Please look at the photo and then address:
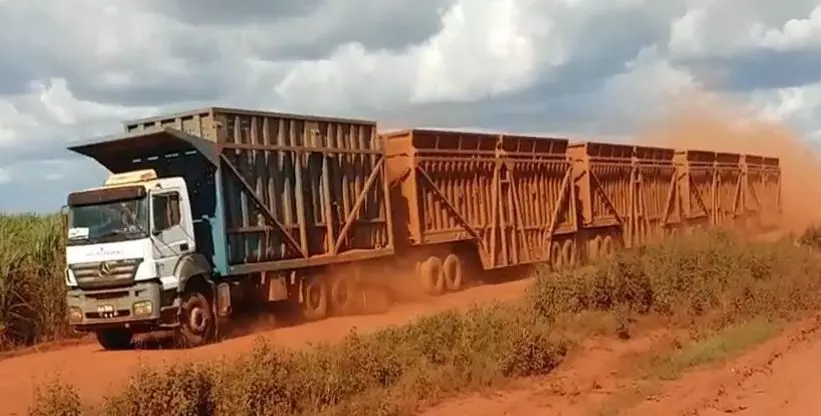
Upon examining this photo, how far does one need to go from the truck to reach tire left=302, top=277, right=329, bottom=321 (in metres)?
0.03

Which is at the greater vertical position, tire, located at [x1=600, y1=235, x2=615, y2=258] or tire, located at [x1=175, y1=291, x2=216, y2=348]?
tire, located at [x1=600, y1=235, x2=615, y2=258]

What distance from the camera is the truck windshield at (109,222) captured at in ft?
52.9

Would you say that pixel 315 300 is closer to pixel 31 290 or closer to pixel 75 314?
pixel 75 314

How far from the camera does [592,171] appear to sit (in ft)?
99.6

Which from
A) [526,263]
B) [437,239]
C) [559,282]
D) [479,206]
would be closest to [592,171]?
[526,263]

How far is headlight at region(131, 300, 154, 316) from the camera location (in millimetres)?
15797

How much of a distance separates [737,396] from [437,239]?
1297cm

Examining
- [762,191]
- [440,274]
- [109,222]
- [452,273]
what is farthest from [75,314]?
[762,191]

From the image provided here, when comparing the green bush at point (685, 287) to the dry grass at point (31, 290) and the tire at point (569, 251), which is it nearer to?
the tire at point (569, 251)

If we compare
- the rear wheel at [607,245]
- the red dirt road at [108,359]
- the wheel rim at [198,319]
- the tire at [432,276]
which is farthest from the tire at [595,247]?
the wheel rim at [198,319]

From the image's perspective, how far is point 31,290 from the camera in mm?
18547

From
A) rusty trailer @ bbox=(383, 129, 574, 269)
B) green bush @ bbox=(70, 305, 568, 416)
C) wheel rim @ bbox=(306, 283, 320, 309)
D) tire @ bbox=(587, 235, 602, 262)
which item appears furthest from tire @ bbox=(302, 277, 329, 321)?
tire @ bbox=(587, 235, 602, 262)

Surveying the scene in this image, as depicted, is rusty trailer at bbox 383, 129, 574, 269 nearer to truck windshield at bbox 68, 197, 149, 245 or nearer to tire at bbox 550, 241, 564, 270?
tire at bbox 550, 241, 564, 270

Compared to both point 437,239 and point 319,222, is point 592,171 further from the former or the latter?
point 319,222
